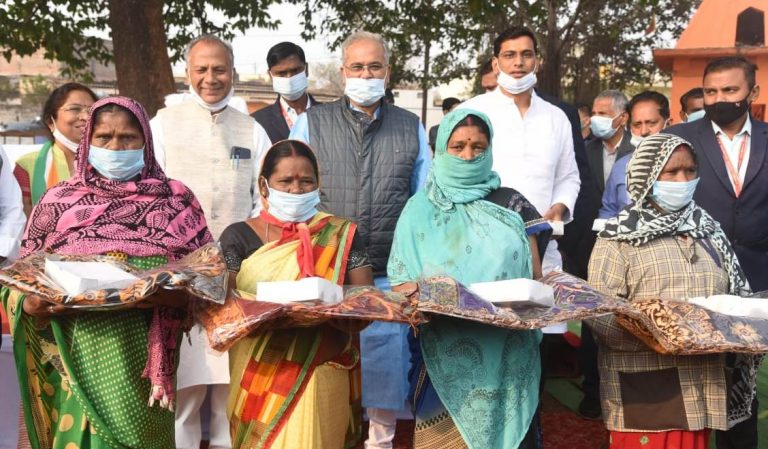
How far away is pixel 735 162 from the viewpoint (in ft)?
15.6

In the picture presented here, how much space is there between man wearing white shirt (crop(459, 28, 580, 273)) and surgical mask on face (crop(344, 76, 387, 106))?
62 cm

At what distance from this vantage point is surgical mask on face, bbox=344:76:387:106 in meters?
4.52

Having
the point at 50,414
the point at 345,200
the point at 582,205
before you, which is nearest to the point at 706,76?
the point at 582,205

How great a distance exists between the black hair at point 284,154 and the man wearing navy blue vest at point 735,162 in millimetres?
2460

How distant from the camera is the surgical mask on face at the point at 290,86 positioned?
5770mm

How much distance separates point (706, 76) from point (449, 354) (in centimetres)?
279

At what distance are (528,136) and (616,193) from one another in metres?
1.11

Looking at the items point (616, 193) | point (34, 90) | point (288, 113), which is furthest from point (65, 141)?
point (34, 90)

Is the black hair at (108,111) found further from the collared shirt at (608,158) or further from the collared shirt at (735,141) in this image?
the collared shirt at (608,158)

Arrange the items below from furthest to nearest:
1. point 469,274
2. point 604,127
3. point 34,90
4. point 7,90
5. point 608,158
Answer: point 34,90
point 7,90
point 604,127
point 608,158
point 469,274

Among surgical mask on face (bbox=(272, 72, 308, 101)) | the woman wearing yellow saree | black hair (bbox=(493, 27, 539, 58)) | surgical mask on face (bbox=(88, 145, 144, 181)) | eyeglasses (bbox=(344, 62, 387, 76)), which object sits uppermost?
black hair (bbox=(493, 27, 539, 58))

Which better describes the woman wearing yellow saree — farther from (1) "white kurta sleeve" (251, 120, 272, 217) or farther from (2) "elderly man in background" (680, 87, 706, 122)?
(2) "elderly man in background" (680, 87, 706, 122)

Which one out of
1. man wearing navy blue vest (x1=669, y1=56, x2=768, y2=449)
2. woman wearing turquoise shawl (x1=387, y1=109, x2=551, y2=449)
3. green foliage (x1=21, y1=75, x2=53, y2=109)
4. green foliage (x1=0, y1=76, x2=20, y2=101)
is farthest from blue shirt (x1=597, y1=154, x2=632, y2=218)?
green foliage (x1=0, y1=76, x2=20, y2=101)

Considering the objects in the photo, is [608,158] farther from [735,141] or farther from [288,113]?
[288,113]
